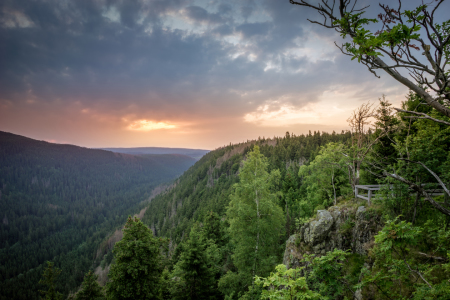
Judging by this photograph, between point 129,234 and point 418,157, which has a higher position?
point 418,157

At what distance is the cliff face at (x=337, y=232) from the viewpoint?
10386 millimetres

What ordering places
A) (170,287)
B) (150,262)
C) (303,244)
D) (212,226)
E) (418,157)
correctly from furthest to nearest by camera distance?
(212,226)
(170,287)
(150,262)
(303,244)
(418,157)

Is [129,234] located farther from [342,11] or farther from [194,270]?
[342,11]

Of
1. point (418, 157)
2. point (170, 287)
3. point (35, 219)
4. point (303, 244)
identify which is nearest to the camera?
point (418, 157)

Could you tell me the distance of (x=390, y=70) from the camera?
3.06m

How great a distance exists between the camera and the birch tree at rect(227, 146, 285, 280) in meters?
14.1

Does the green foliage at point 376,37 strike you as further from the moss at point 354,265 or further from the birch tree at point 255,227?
the birch tree at point 255,227

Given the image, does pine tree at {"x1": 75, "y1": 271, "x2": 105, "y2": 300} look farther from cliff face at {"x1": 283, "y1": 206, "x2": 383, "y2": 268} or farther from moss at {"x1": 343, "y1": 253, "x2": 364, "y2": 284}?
moss at {"x1": 343, "y1": 253, "x2": 364, "y2": 284}

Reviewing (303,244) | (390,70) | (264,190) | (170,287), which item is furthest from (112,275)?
(390,70)

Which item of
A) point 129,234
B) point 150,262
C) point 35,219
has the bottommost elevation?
point 35,219

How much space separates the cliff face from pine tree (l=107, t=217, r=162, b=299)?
34.6 feet

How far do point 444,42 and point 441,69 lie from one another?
0.49 meters

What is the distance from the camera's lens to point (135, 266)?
45.3 feet

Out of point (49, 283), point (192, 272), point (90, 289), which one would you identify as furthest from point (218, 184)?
point (192, 272)
